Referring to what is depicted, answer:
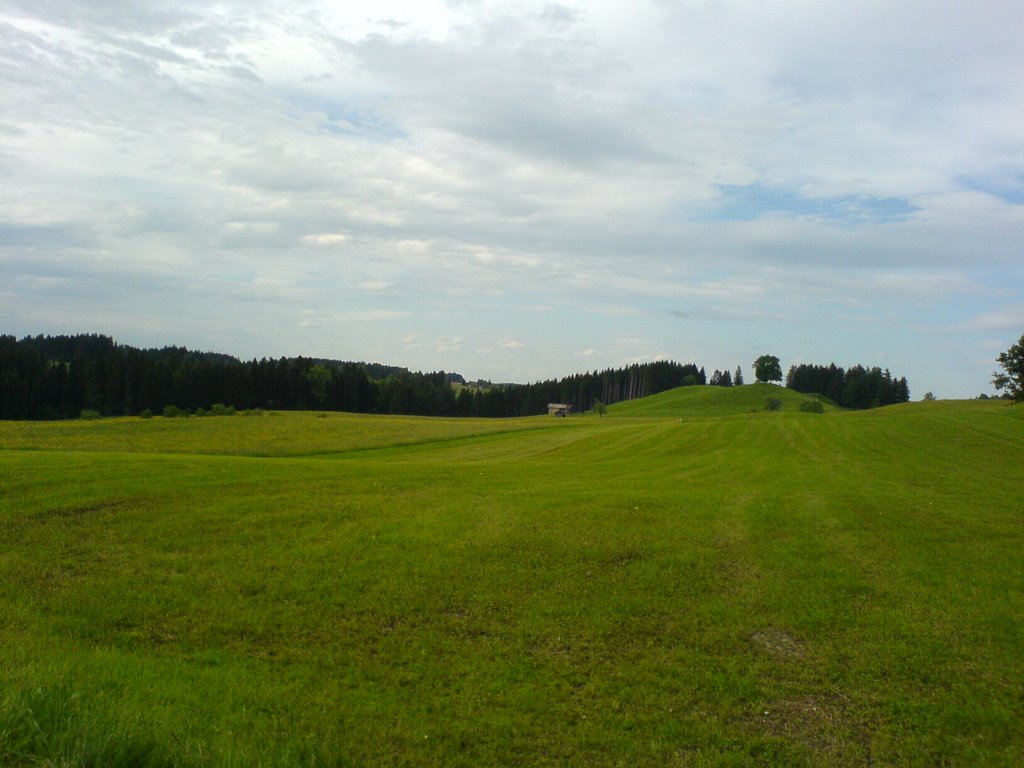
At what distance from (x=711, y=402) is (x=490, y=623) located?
137 meters

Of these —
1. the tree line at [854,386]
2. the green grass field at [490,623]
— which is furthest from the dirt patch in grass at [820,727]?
the tree line at [854,386]

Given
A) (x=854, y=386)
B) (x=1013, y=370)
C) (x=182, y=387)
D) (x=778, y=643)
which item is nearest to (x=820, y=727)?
(x=778, y=643)

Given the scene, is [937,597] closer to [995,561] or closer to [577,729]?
[995,561]

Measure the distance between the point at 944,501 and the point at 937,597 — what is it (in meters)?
10.4

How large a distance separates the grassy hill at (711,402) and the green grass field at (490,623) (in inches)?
4352

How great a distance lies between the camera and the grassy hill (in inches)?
5123

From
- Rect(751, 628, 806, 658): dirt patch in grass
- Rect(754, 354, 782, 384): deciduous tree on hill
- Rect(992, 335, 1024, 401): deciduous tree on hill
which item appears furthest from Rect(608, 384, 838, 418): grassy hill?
Rect(751, 628, 806, 658): dirt patch in grass

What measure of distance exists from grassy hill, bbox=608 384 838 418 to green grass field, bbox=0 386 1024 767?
111 metres

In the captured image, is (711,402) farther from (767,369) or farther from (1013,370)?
(1013,370)

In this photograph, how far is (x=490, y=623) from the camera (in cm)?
988

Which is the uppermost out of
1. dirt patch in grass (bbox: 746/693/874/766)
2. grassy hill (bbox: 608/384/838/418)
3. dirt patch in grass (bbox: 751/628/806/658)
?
grassy hill (bbox: 608/384/838/418)

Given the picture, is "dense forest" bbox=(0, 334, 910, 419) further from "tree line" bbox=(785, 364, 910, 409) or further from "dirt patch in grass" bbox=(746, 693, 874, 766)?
"dirt patch in grass" bbox=(746, 693, 874, 766)

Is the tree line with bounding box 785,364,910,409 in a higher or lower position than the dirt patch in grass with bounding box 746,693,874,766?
higher

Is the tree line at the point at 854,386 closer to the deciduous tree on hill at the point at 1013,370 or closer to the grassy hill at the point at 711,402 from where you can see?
the grassy hill at the point at 711,402
